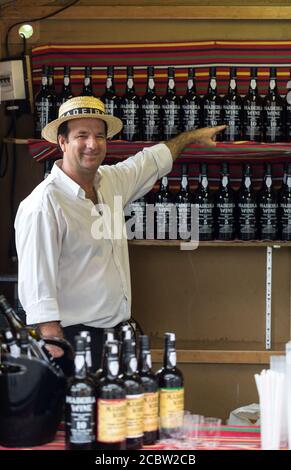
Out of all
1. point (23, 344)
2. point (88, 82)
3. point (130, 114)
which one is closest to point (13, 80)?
point (88, 82)

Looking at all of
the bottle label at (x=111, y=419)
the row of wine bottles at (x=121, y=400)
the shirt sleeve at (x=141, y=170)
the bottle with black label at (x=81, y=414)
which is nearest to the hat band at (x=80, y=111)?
the shirt sleeve at (x=141, y=170)

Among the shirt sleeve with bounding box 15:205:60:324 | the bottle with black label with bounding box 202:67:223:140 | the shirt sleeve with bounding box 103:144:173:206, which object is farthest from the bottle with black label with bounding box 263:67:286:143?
the shirt sleeve with bounding box 15:205:60:324

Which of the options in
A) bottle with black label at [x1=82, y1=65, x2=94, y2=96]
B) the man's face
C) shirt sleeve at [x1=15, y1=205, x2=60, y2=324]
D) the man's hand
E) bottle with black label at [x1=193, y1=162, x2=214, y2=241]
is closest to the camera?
shirt sleeve at [x1=15, y1=205, x2=60, y2=324]

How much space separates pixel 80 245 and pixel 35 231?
226 millimetres

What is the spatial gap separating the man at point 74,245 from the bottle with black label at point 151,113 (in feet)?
2.15

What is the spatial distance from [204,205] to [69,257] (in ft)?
3.82

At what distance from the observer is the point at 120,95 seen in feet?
14.1

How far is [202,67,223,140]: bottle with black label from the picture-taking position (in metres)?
4.14

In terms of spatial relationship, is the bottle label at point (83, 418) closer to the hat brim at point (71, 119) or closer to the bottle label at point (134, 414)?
the bottle label at point (134, 414)

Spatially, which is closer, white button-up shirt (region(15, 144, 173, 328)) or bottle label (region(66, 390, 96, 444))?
bottle label (region(66, 390, 96, 444))

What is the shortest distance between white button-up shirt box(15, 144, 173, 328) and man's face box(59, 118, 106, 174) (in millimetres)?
74

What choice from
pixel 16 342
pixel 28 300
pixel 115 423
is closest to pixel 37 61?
pixel 28 300

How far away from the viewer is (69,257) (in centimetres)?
319

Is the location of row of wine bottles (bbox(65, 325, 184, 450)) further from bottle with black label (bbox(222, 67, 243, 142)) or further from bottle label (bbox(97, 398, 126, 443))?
bottle with black label (bbox(222, 67, 243, 142))
